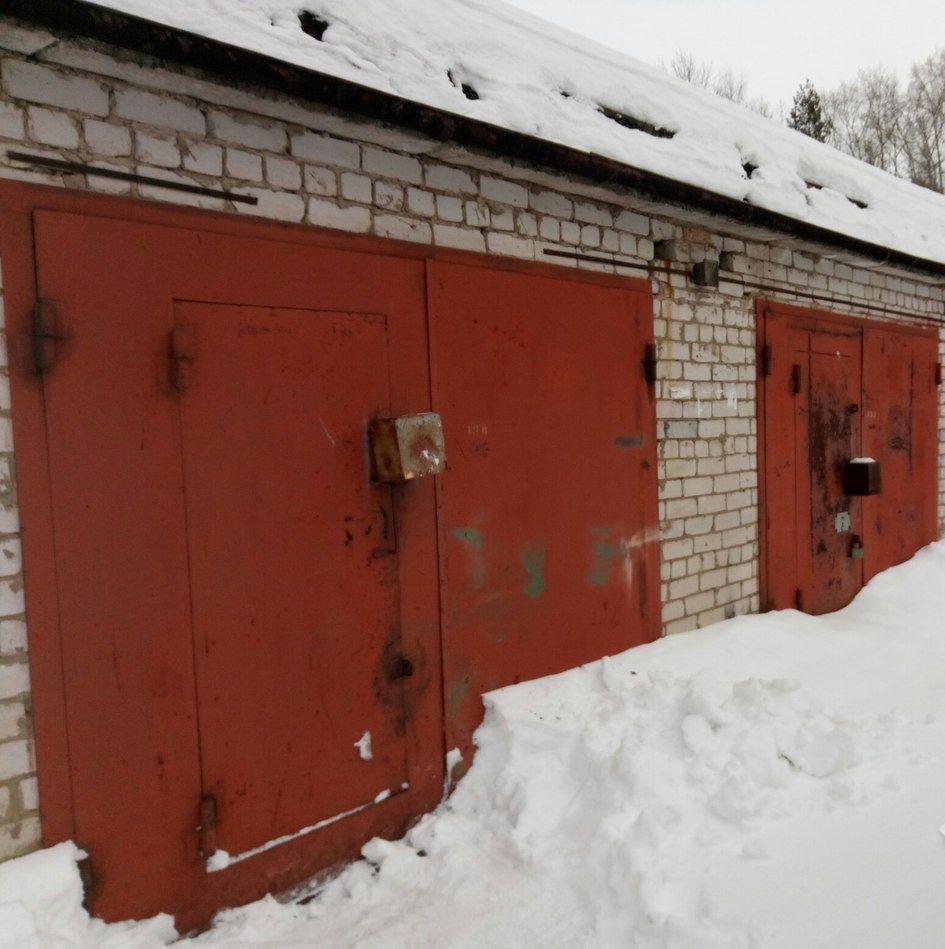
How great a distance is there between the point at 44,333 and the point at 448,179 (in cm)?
184

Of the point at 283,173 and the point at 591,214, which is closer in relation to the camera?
the point at 283,173

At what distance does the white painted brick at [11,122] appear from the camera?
7.34ft

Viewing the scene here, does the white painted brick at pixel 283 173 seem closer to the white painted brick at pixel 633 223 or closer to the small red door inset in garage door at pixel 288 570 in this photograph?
the small red door inset in garage door at pixel 288 570

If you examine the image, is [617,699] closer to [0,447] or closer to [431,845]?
[431,845]

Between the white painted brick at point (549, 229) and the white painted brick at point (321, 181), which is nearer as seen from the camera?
the white painted brick at point (321, 181)

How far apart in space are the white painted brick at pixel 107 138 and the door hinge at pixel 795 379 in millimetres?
4442

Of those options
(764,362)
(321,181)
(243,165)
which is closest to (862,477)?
(764,362)

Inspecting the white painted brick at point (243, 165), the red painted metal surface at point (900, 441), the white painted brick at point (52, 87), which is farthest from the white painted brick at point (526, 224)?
the red painted metal surface at point (900, 441)

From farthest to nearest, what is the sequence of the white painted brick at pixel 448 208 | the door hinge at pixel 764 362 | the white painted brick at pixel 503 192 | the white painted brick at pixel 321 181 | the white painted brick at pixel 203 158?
the door hinge at pixel 764 362 → the white painted brick at pixel 503 192 → the white painted brick at pixel 448 208 → the white painted brick at pixel 321 181 → the white painted brick at pixel 203 158

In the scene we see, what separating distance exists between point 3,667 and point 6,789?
365 millimetres

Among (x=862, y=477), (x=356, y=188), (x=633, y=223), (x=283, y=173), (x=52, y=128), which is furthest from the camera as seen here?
(x=862, y=477)

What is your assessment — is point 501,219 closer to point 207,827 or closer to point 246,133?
point 246,133

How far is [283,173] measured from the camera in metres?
2.83

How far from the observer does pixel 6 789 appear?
2242 millimetres
